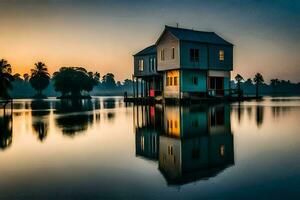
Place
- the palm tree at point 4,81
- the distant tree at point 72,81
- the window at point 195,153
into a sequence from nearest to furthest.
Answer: the window at point 195,153 < the palm tree at point 4,81 < the distant tree at point 72,81

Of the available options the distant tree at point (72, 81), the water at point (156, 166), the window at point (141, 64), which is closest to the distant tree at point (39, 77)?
the distant tree at point (72, 81)

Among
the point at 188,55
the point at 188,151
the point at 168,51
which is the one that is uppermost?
the point at 168,51

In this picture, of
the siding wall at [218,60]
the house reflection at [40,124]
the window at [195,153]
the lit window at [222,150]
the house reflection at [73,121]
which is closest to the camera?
the window at [195,153]

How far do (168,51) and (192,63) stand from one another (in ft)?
13.9

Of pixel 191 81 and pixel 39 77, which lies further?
pixel 39 77

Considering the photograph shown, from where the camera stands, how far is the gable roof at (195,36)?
50.5 m

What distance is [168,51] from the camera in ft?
169

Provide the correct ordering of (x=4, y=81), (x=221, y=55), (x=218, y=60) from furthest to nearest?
(x=221, y=55) → (x=218, y=60) → (x=4, y=81)

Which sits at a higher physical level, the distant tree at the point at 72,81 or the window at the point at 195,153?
the distant tree at the point at 72,81

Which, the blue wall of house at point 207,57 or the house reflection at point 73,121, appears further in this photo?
the blue wall of house at point 207,57

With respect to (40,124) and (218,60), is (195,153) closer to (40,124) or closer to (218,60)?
(40,124)

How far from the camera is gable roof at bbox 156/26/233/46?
166 feet

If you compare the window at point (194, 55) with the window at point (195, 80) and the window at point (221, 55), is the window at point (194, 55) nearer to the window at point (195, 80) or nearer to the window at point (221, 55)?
the window at point (195, 80)

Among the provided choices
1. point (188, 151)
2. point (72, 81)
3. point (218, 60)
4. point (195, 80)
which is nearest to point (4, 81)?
point (195, 80)
